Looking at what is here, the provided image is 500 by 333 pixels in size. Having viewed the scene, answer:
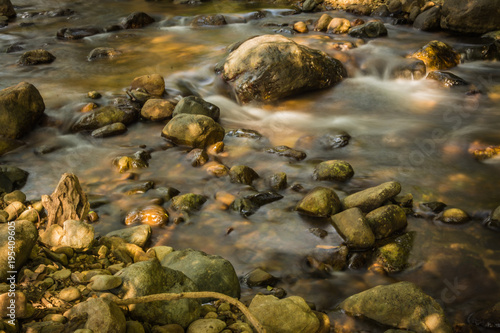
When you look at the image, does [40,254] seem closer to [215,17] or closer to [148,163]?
[148,163]

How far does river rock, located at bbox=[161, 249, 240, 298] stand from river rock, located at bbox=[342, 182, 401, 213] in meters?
1.81

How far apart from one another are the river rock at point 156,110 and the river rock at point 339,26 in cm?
607

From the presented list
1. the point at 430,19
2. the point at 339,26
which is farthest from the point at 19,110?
the point at 430,19

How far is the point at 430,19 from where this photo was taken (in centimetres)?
1111

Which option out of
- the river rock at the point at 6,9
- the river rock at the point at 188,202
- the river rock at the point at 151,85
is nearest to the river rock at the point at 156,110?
the river rock at the point at 151,85

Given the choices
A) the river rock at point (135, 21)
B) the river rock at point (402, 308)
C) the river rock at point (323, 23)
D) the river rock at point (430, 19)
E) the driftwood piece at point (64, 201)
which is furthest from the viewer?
Result: the river rock at point (135, 21)

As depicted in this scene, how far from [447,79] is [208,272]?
22.8 ft

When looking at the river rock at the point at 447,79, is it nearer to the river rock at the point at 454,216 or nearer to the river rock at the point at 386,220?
the river rock at the point at 454,216

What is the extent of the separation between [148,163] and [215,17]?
8444 millimetres

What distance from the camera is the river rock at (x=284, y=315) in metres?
2.79

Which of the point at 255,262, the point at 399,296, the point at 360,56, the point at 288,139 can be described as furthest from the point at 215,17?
the point at 399,296

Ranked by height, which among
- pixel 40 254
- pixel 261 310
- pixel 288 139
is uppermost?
pixel 40 254

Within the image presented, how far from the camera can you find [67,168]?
578cm

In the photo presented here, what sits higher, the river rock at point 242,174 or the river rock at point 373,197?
the river rock at point 373,197
